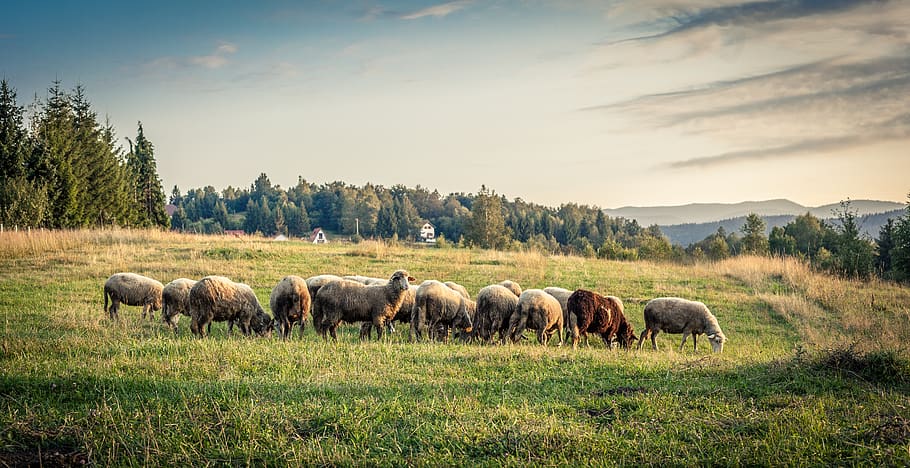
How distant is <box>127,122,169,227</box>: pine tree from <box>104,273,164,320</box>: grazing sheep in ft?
152

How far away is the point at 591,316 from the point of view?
14.8m

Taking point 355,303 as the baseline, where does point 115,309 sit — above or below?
below

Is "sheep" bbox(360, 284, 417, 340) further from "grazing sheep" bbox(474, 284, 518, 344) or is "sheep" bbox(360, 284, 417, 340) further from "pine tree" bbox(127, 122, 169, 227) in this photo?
"pine tree" bbox(127, 122, 169, 227)

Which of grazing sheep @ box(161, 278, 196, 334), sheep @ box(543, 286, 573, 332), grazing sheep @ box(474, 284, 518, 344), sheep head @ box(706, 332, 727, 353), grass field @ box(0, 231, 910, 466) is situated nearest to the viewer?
grass field @ box(0, 231, 910, 466)

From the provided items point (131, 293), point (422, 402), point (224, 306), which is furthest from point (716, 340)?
point (131, 293)

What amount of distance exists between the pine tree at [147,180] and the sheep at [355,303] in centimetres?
5088

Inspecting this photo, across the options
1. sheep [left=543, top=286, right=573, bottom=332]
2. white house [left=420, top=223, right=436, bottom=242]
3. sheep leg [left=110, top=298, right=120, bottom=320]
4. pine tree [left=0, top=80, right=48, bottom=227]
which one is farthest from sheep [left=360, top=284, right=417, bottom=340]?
white house [left=420, top=223, right=436, bottom=242]

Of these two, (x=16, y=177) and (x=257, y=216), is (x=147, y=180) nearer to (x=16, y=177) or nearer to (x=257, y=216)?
(x=16, y=177)

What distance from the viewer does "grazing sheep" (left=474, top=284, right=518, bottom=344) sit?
1493 cm

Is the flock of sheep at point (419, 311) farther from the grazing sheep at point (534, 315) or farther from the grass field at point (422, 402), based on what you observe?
the grass field at point (422, 402)

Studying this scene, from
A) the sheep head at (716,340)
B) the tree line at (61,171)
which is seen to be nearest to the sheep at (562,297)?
the sheep head at (716,340)

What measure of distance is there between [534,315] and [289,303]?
594 centimetres

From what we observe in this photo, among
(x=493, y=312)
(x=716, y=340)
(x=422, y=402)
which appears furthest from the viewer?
(x=716, y=340)

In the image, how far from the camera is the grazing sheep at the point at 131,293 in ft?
53.5
